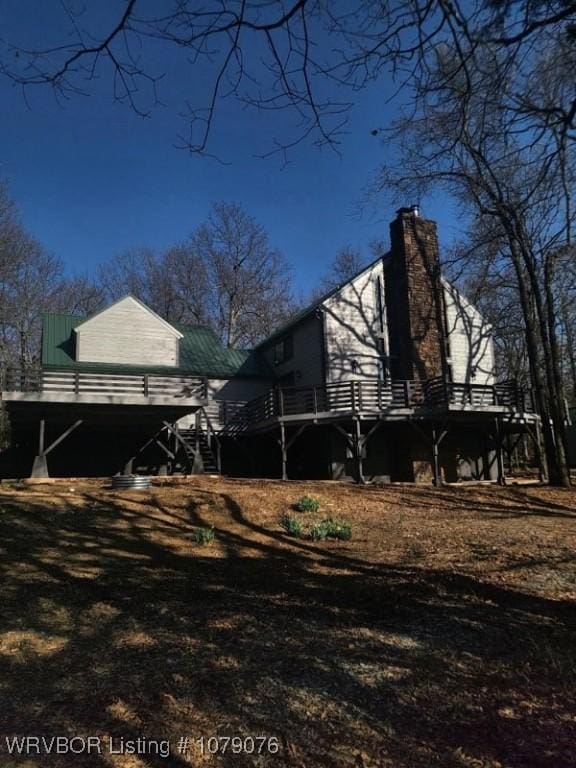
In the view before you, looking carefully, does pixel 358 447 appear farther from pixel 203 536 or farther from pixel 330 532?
pixel 203 536

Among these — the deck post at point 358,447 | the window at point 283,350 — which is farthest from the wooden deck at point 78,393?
the window at point 283,350

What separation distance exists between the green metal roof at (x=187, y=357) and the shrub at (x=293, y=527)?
13702 millimetres

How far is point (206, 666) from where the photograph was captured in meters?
4.52

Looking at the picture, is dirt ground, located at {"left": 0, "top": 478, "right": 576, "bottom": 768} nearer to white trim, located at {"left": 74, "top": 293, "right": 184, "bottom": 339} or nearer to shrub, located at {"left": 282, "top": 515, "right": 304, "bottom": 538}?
shrub, located at {"left": 282, "top": 515, "right": 304, "bottom": 538}

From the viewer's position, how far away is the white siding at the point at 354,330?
22.4 m

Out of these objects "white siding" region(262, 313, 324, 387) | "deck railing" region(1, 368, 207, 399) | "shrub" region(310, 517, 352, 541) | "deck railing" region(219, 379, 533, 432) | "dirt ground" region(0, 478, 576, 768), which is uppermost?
"white siding" region(262, 313, 324, 387)

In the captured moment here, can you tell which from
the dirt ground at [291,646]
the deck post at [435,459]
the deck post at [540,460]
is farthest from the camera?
the deck post at [540,460]

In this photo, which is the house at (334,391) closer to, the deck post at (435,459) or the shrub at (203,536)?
the deck post at (435,459)

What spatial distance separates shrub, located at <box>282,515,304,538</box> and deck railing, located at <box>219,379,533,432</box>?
8888mm

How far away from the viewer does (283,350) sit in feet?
85.8

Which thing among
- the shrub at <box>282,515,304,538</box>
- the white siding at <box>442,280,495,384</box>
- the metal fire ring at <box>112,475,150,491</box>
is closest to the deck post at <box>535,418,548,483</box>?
the white siding at <box>442,280,495,384</box>

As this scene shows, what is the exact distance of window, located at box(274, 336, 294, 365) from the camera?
25.3 meters

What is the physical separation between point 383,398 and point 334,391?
6.62ft

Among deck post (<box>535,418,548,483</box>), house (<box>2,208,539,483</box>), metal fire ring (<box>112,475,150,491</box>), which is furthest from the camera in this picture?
deck post (<box>535,418,548,483</box>)
